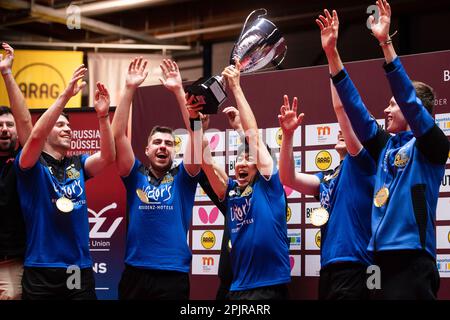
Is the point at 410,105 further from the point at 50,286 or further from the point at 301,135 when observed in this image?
the point at 50,286

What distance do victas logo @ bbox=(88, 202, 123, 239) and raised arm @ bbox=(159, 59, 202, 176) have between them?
1.24m

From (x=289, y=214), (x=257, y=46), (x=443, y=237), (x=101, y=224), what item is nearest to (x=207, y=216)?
(x=289, y=214)

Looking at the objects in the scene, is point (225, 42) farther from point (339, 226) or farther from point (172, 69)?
point (339, 226)

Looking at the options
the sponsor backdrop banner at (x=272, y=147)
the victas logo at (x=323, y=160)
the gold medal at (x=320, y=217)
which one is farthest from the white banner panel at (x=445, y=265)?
the victas logo at (x=323, y=160)

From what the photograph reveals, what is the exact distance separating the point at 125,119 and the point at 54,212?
0.71 m

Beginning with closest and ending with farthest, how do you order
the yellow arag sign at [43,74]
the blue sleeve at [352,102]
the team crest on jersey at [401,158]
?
the team crest on jersey at [401,158] → the blue sleeve at [352,102] → the yellow arag sign at [43,74]

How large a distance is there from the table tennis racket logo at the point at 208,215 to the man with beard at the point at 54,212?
108cm

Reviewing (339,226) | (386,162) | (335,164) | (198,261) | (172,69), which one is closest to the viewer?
(386,162)

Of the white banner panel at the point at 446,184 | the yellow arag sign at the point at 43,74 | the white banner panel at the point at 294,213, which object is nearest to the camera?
the white banner panel at the point at 446,184

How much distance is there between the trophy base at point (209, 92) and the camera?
375 cm

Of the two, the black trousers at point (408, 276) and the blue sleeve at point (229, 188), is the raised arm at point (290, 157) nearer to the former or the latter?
the blue sleeve at point (229, 188)

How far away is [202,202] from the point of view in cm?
510
